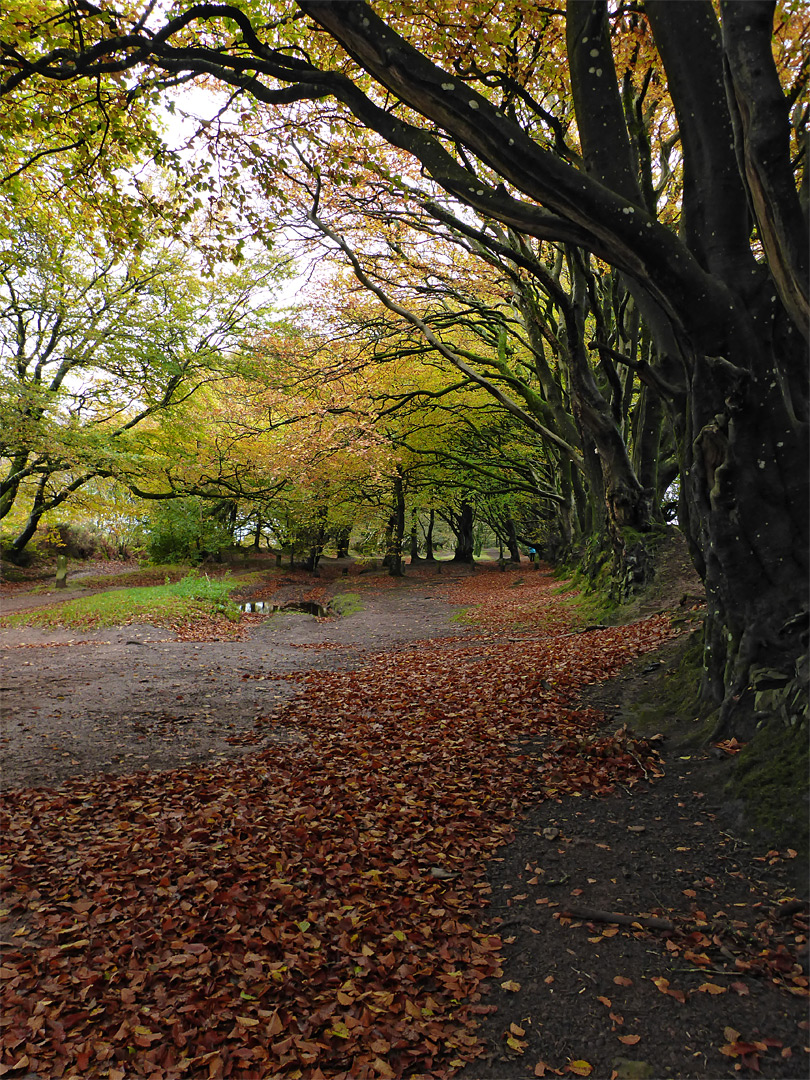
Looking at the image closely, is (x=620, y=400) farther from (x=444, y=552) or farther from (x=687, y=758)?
(x=444, y=552)

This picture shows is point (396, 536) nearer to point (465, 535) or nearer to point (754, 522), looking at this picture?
point (465, 535)

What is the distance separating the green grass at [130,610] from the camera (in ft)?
49.9

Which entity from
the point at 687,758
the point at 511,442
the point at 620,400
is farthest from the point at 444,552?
the point at 687,758

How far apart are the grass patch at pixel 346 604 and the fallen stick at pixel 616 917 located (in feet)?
51.0

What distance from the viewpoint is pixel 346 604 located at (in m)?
20.5

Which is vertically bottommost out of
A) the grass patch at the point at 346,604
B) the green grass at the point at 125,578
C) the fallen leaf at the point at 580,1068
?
the fallen leaf at the point at 580,1068

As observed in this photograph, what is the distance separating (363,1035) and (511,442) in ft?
73.1

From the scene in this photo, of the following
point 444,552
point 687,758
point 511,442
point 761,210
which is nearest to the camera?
point 761,210

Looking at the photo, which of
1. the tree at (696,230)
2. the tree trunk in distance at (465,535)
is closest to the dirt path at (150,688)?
the tree at (696,230)

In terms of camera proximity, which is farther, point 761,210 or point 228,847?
point 228,847

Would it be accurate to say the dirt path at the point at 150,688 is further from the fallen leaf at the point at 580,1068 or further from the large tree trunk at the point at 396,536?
the large tree trunk at the point at 396,536

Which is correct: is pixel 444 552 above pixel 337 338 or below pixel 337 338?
below

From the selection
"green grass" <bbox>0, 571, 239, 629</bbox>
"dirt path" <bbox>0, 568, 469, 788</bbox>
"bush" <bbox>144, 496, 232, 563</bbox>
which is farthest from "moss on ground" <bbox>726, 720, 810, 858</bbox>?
"bush" <bbox>144, 496, 232, 563</bbox>

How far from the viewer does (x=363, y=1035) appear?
253cm
